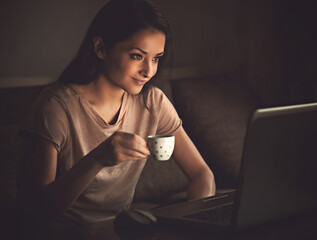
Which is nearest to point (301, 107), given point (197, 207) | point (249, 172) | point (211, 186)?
point (249, 172)

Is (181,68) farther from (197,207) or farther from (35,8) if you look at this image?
(197,207)

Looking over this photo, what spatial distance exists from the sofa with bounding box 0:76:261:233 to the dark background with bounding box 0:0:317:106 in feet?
1.02

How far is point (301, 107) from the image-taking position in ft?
2.84

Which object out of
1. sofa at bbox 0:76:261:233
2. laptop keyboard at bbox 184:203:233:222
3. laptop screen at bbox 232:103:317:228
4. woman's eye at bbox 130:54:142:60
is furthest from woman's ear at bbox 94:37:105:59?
laptop screen at bbox 232:103:317:228

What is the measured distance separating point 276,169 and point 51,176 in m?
0.65

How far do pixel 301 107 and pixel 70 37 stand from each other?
138cm

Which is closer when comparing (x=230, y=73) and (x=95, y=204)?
(x=95, y=204)

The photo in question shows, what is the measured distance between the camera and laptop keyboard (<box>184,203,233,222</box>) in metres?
1.02

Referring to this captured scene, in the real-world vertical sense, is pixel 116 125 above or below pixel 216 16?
below

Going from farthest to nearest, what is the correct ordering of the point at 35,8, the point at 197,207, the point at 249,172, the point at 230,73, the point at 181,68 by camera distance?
1. the point at 230,73
2. the point at 181,68
3. the point at 35,8
4. the point at 197,207
5. the point at 249,172

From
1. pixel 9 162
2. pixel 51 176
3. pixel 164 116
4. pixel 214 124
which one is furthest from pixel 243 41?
pixel 51 176

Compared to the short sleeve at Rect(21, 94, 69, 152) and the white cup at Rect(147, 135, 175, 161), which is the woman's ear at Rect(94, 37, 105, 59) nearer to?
the short sleeve at Rect(21, 94, 69, 152)

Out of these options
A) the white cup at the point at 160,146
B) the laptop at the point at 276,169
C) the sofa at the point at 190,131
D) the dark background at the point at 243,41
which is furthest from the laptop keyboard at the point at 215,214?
the dark background at the point at 243,41

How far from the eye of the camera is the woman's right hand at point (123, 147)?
3.54 feet
